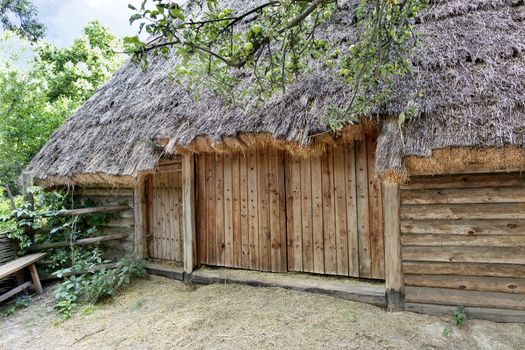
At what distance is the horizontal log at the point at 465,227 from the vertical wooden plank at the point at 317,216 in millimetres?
978

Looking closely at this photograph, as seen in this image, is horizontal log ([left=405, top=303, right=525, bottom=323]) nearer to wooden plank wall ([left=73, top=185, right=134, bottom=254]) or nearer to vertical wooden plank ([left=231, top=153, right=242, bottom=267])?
vertical wooden plank ([left=231, top=153, right=242, bottom=267])

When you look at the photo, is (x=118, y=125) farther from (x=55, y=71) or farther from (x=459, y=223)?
(x=55, y=71)

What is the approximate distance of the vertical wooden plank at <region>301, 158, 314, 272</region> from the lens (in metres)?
4.16

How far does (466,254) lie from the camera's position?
3.27 meters

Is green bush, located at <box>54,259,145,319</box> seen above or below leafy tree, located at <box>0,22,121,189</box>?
below

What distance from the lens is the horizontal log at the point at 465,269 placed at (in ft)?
10.3

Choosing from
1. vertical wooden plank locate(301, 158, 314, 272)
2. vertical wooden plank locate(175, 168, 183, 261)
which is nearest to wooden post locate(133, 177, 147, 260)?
vertical wooden plank locate(175, 168, 183, 261)

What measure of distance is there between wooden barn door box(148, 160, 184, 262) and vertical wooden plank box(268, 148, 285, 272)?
1.52 m

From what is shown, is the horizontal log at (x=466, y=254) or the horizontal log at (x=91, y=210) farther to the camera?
the horizontal log at (x=91, y=210)

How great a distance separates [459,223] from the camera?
10.8 feet

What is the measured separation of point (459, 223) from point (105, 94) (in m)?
5.90

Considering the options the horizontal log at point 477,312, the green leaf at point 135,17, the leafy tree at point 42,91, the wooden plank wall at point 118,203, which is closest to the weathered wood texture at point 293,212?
the horizontal log at point 477,312

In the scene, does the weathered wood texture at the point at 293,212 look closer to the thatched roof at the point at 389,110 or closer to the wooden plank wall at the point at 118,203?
the thatched roof at the point at 389,110

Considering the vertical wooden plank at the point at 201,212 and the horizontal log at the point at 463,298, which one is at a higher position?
the vertical wooden plank at the point at 201,212
